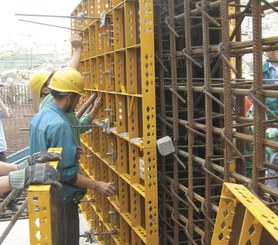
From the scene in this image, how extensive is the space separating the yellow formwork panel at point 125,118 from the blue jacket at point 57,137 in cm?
53

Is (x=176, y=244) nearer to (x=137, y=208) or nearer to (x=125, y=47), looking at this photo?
(x=137, y=208)

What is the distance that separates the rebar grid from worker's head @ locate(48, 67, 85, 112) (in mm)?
763

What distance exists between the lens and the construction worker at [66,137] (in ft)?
11.9

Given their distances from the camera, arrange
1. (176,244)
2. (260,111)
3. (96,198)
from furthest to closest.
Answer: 1. (96,198)
2. (176,244)
3. (260,111)

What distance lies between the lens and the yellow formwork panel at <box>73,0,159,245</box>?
3.35 m

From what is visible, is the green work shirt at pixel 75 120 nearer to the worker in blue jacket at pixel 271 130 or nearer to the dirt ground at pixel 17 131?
the worker in blue jacket at pixel 271 130

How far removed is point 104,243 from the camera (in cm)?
501

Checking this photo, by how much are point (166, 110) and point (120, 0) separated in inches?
43.8

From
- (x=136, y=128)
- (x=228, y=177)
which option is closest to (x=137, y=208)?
(x=136, y=128)

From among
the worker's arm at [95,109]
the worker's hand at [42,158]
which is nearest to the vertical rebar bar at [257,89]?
the worker's hand at [42,158]

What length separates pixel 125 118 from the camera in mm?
4074

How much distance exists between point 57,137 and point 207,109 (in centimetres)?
141

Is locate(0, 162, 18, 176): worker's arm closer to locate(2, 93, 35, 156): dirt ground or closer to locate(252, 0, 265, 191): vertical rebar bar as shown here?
locate(252, 0, 265, 191): vertical rebar bar

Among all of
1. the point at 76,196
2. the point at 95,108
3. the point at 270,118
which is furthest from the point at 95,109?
the point at 270,118
